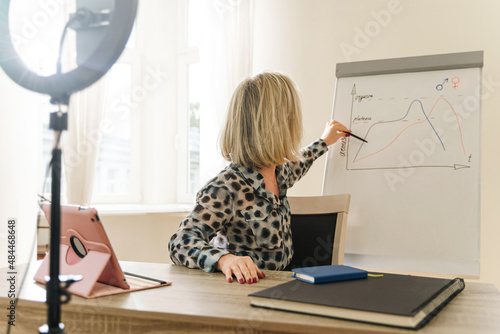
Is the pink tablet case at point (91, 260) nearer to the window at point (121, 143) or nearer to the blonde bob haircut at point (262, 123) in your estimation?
the blonde bob haircut at point (262, 123)

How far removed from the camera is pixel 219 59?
2.73 m

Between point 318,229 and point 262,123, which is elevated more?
point 262,123

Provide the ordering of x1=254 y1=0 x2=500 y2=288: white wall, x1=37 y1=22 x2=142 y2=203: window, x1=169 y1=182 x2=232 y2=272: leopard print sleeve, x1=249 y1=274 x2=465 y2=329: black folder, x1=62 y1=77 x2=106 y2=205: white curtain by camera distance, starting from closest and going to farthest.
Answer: x1=249 y1=274 x2=465 y2=329: black folder, x1=169 y1=182 x2=232 y2=272: leopard print sleeve, x1=254 y1=0 x2=500 y2=288: white wall, x1=62 y1=77 x2=106 y2=205: white curtain, x1=37 y1=22 x2=142 y2=203: window

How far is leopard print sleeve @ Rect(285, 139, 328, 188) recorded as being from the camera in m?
1.74

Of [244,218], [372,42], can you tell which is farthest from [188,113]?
[244,218]

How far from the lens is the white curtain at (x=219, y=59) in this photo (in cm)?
264

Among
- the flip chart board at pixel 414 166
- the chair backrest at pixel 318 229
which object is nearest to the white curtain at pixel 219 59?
the flip chart board at pixel 414 166

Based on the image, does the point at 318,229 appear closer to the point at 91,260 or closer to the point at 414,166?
the point at 414,166

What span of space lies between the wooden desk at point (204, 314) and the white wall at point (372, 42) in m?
1.30

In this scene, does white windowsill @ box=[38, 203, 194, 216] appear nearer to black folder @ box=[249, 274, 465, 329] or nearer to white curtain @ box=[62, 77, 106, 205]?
white curtain @ box=[62, 77, 106, 205]

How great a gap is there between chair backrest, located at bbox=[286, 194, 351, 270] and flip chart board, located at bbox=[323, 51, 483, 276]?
7.5 inches

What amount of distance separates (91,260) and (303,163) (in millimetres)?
1009

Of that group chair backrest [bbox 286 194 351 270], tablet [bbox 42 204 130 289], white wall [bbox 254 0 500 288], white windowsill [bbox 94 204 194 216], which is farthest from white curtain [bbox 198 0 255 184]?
tablet [bbox 42 204 130 289]

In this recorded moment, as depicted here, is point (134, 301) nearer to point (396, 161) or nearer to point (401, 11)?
point (396, 161)
